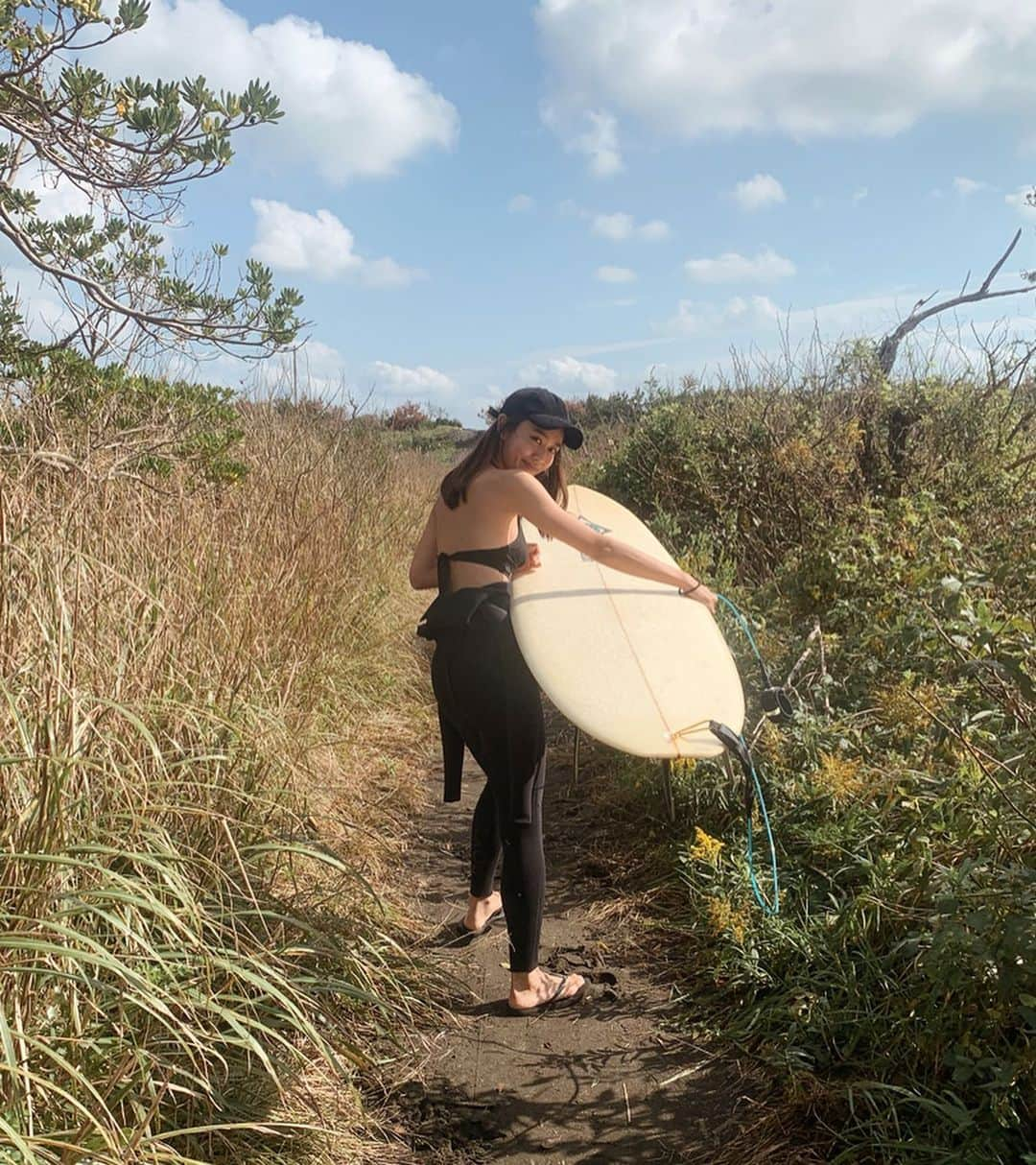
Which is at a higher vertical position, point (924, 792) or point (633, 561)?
point (633, 561)

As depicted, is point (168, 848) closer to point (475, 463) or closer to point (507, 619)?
point (507, 619)

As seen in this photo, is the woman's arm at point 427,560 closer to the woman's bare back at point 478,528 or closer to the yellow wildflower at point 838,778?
the woman's bare back at point 478,528

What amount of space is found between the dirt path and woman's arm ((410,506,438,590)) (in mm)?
1222

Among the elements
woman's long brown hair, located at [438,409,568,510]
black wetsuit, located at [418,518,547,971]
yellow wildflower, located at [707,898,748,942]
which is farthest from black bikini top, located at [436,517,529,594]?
yellow wildflower, located at [707,898,748,942]

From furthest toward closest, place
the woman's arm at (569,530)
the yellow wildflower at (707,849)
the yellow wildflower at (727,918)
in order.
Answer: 1. the yellow wildflower at (707,849)
2. the yellow wildflower at (727,918)
3. the woman's arm at (569,530)

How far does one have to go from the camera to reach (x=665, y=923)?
2.90m

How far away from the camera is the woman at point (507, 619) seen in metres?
2.34

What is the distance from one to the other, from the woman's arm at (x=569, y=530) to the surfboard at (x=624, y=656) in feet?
0.92

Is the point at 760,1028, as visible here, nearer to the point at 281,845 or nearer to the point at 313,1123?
the point at 313,1123

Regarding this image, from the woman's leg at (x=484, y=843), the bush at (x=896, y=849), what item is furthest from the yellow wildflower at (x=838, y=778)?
the woman's leg at (x=484, y=843)

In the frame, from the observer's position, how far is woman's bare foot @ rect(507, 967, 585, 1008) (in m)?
2.50

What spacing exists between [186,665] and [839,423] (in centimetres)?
508

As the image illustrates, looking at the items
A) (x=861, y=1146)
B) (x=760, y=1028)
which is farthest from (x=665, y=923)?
(x=861, y=1146)

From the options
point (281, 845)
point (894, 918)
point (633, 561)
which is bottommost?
point (894, 918)
